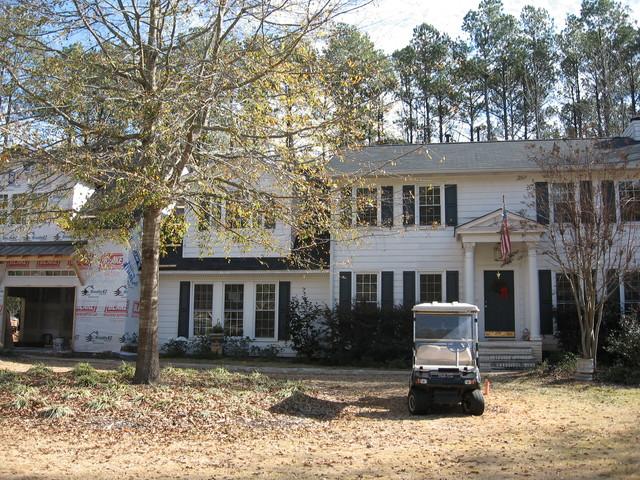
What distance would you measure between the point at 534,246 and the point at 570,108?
2356 cm

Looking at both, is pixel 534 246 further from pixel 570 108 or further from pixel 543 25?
pixel 543 25

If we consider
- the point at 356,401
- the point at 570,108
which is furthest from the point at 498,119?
the point at 356,401

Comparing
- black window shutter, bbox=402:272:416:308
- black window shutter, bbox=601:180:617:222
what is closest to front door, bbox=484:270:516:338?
black window shutter, bbox=402:272:416:308

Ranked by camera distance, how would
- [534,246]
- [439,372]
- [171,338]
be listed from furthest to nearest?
[171,338] → [534,246] → [439,372]

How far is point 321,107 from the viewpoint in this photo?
37.2 ft

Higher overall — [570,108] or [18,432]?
[570,108]

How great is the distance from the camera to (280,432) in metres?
9.29

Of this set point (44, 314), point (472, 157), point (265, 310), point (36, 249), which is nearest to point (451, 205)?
point (472, 157)

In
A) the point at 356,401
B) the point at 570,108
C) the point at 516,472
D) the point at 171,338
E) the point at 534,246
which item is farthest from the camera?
the point at 570,108

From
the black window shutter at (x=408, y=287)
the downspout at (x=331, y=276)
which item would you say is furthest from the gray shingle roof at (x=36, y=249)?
the black window shutter at (x=408, y=287)

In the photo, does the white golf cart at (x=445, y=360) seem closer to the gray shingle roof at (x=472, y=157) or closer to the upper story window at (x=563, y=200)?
the upper story window at (x=563, y=200)

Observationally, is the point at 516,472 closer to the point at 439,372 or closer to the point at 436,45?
the point at 439,372

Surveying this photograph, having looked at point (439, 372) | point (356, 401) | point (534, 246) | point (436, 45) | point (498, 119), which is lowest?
point (356, 401)

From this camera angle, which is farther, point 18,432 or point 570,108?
point 570,108
